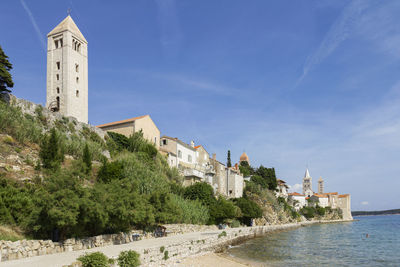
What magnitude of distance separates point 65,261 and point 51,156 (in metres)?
14.6

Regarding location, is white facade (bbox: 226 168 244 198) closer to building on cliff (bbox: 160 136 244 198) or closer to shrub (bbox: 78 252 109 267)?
building on cliff (bbox: 160 136 244 198)

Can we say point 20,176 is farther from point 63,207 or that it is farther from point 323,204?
point 323,204

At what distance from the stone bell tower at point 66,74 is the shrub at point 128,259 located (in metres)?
32.7

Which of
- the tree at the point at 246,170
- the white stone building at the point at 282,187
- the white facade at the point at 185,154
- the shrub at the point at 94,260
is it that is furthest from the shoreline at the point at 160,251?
the white stone building at the point at 282,187

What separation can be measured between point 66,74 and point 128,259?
117ft

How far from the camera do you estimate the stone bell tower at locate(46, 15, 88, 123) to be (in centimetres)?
4256

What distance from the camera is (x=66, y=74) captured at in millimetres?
42719

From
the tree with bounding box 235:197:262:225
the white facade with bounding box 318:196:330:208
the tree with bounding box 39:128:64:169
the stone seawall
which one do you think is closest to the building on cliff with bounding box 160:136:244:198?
the tree with bounding box 235:197:262:225

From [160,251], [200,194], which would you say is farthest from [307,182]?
[160,251]

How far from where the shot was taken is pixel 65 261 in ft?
40.2

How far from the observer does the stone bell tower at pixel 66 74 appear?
1676 inches

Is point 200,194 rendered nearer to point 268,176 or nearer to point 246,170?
point 246,170

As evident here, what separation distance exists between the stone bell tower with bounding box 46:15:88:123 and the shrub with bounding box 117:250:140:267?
32.7 metres

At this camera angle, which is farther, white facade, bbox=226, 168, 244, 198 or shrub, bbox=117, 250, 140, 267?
white facade, bbox=226, 168, 244, 198
